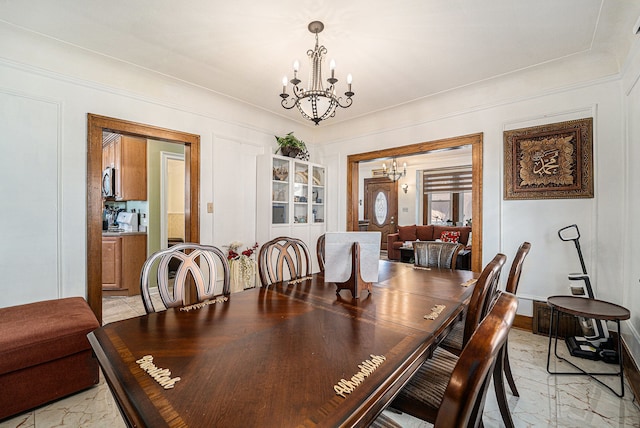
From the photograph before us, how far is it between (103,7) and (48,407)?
269cm

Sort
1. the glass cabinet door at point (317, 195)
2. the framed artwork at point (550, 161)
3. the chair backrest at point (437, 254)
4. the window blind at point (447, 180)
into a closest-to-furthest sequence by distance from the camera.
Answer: the chair backrest at point (437, 254), the framed artwork at point (550, 161), the glass cabinet door at point (317, 195), the window blind at point (447, 180)

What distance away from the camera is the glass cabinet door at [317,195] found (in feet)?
15.2

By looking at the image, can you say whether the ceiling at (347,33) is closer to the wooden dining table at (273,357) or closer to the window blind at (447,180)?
the wooden dining table at (273,357)

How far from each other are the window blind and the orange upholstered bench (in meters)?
7.77

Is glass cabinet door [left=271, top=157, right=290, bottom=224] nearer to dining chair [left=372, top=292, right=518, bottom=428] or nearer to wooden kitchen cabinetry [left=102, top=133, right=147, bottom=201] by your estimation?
wooden kitchen cabinetry [left=102, top=133, right=147, bottom=201]

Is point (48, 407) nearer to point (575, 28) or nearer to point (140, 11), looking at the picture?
point (140, 11)

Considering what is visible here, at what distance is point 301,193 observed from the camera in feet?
14.6

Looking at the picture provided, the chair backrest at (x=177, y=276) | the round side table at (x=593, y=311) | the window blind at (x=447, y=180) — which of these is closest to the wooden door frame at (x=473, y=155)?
the round side table at (x=593, y=311)

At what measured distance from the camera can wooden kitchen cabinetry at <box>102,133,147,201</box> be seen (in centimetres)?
424

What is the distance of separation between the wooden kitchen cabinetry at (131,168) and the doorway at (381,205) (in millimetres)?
6611

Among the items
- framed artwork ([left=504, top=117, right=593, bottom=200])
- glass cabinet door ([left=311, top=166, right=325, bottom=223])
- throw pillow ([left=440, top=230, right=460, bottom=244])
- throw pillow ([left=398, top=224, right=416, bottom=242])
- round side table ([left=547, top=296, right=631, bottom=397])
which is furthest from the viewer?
throw pillow ([left=398, top=224, right=416, bottom=242])

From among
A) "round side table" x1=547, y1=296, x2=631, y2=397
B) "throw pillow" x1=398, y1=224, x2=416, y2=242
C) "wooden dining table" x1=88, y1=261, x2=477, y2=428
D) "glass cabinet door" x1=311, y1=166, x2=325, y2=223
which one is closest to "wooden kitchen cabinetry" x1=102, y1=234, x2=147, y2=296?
"glass cabinet door" x1=311, y1=166, x2=325, y2=223

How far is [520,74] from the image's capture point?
3.00 meters

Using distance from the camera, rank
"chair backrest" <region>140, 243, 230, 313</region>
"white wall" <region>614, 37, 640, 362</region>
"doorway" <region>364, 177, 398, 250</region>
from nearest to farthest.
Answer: "chair backrest" <region>140, 243, 230, 313</region>
"white wall" <region>614, 37, 640, 362</region>
"doorway" <region>364, 177, 398, 250</region>
